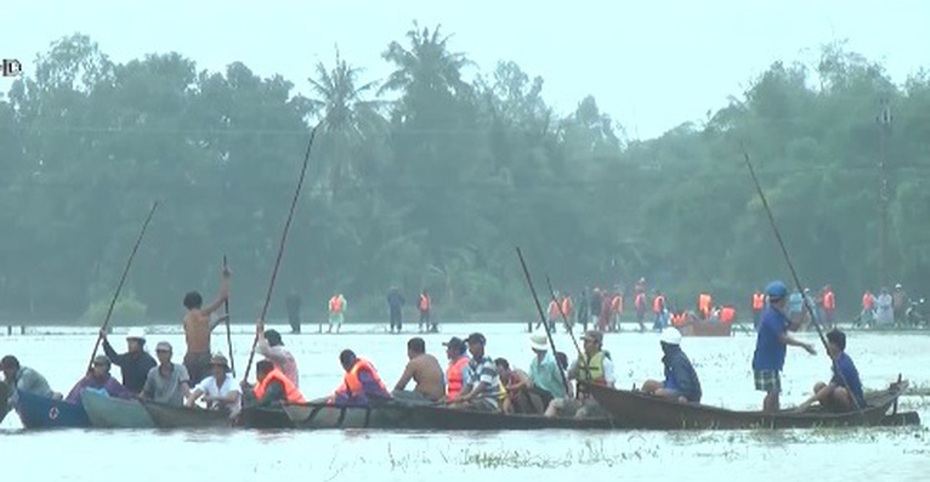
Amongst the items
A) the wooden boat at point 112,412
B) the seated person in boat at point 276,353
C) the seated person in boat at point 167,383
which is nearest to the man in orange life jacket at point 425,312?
the wooden boat at point 112,412

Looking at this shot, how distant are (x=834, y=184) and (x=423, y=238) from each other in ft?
74.0

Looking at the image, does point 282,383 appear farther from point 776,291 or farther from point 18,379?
point 776,291

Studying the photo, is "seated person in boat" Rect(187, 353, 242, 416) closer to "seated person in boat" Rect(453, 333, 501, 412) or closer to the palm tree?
"seated person in boat" Rect(453, 333, 501, 412)

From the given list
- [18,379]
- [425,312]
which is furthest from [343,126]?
[18,379]

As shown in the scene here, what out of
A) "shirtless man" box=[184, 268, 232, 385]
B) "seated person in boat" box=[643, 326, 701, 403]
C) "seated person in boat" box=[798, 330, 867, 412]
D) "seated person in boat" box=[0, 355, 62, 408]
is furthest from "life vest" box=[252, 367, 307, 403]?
"seated person in boat" box=[798, 330, 867, 412]

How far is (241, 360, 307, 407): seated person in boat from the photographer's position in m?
31.8

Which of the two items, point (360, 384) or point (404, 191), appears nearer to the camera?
point (360, 384)

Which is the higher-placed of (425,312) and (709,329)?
(425,312)

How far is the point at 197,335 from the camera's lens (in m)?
33.1

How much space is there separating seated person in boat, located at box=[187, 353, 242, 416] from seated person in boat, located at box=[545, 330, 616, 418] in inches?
133

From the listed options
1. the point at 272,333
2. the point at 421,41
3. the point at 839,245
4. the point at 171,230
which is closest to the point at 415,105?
the point at 421,41

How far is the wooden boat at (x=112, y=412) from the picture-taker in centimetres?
3234

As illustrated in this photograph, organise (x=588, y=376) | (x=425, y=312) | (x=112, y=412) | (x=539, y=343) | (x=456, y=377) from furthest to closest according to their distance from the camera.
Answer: (x=425, y=312), (x=112, y=412), (x=456, y=377), (x=539, y=343), (x=588, y=376)

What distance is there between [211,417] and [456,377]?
8.47 ft
